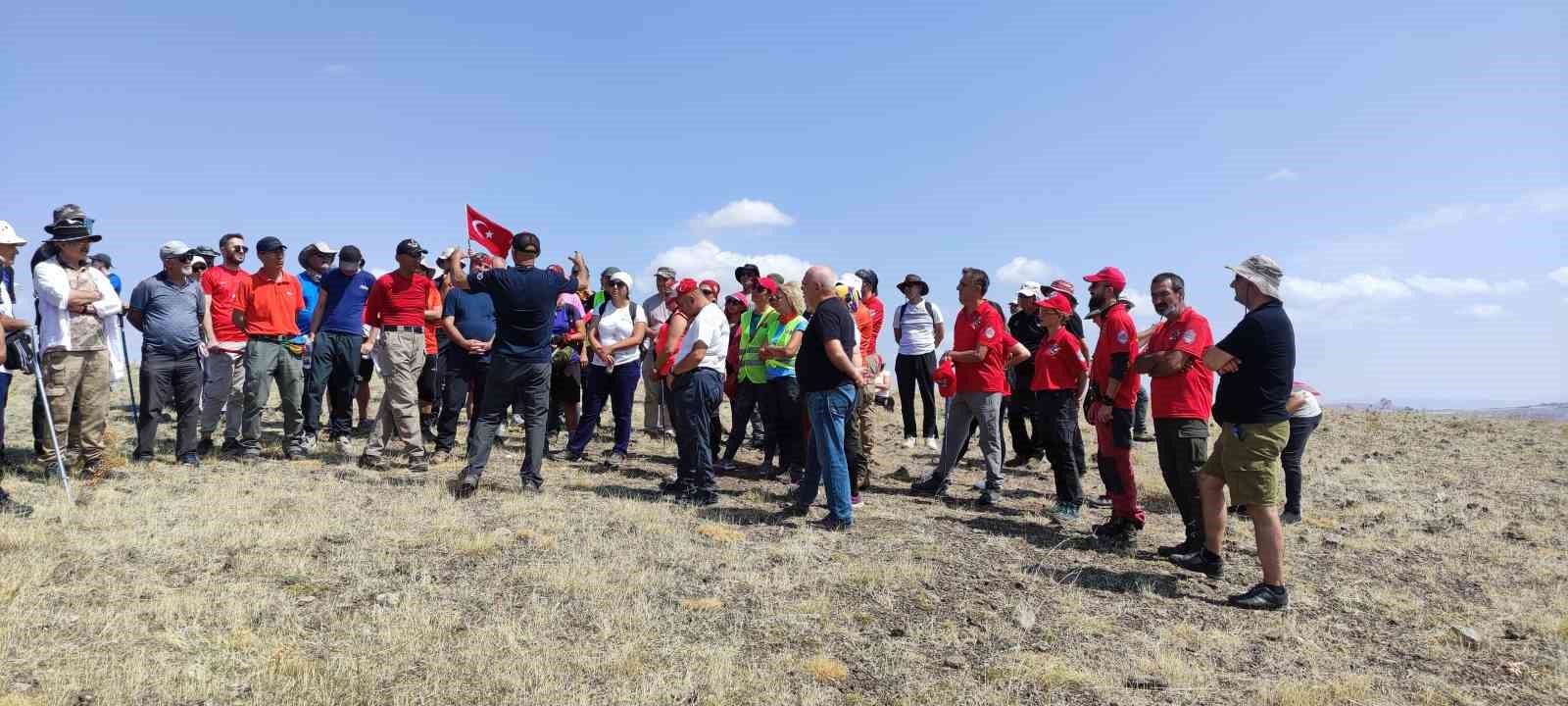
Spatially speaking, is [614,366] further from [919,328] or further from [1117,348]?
[1117,348]

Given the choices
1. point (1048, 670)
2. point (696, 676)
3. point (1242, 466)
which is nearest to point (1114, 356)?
point (1242, 466)

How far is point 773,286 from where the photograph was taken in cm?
759

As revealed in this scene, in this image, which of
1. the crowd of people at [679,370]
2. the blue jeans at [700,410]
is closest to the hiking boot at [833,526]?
the crowd of people at [679,370]

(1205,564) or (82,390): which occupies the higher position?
(82,390)

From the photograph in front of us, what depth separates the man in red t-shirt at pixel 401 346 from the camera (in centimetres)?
835

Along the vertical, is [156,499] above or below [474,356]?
below

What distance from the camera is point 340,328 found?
29.0 feet

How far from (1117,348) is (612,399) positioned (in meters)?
5.18

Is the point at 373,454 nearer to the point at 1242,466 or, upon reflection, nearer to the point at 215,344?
the point at 215,344

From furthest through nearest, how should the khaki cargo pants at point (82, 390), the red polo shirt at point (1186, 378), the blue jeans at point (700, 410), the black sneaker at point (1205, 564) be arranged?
the blue jeans at point (700, 410) < the khaki cargo pants at point (82, 390) < the red polo shirt at point (1186, 378) < the black sneaker at point (1205, 564)

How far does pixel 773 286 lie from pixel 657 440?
15.4ft

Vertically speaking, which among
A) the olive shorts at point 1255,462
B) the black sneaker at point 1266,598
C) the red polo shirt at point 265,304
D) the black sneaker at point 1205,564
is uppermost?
the red polo shirt at point 265,304

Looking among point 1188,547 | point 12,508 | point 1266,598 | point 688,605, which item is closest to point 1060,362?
point 1188,547

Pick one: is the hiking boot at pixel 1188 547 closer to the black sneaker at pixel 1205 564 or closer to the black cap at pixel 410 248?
the black sneaker at pixel 1205 564
